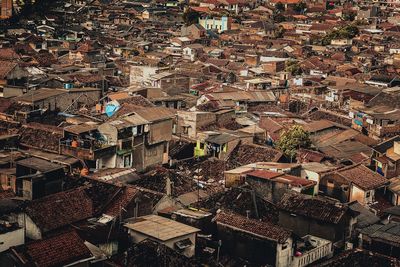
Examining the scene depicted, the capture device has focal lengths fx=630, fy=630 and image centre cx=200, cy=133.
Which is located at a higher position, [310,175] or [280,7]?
[280,7]

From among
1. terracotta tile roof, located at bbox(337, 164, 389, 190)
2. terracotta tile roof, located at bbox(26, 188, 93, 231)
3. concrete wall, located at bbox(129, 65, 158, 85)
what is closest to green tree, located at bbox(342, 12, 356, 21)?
concrete wall, located at bbox(129, 65, 158, 85)

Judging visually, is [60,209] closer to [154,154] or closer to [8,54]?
[154,154]

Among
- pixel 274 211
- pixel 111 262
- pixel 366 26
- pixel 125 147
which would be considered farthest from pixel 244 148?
pixel 366 26

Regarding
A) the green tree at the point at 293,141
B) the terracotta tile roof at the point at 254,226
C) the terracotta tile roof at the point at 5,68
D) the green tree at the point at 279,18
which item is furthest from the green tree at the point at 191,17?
the terracotta tile roof at the point at 254,226

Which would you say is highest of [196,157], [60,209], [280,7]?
[280,7]

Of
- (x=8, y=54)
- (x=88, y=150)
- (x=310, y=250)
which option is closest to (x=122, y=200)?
(x=88, y=150)

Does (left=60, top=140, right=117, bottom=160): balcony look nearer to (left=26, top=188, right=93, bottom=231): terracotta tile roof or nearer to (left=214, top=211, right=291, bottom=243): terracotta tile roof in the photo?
(left=26, top=188, right=93, bottom=231): terracotta tile roof

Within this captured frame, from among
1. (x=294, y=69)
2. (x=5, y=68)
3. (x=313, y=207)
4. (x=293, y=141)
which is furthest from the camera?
(x=294, y=69)
